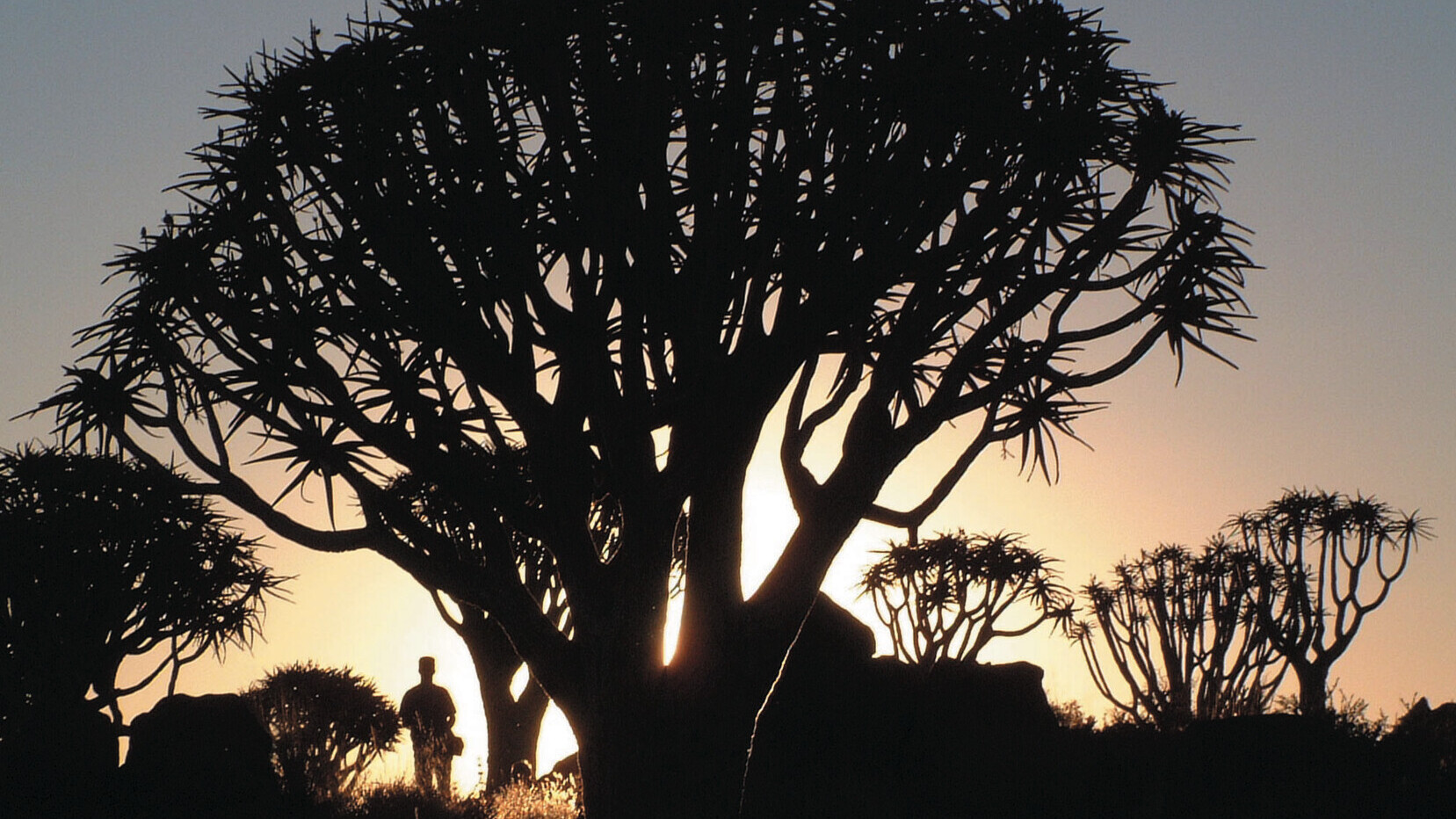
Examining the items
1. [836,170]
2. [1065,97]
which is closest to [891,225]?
[836,170]

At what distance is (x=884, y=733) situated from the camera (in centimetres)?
1511

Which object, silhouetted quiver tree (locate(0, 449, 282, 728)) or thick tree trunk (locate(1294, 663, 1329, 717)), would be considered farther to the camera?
thick tree trunk (locate(1294, 663, 1329, 717))

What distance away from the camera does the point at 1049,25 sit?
10172 millimetres

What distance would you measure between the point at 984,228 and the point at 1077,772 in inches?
252

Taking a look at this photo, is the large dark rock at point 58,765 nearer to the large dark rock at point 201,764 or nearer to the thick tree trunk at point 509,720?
the large dark rock at point 201,764

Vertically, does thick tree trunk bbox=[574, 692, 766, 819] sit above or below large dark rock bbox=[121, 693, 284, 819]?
below

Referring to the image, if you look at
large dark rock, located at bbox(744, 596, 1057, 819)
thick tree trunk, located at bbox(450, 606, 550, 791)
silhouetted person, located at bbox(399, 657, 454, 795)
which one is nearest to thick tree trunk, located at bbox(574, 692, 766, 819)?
large dark rock, located at bbox(744, 596, 1057, 819)

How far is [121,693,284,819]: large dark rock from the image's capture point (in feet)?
42.5

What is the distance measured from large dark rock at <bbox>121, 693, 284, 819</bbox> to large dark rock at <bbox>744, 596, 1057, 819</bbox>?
5.03 m

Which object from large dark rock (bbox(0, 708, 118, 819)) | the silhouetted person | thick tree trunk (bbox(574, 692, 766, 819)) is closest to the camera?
thick tree trunk (bbox(574, 692, 766, 819))

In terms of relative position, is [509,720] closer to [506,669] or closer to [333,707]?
[506,669]

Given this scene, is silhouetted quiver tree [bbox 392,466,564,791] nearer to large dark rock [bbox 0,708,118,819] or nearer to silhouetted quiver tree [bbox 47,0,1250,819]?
large dark rock [bbox 0,708,118,819]

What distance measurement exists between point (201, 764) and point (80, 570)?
10.3 feet

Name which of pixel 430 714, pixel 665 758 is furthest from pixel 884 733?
pixel 665 758
